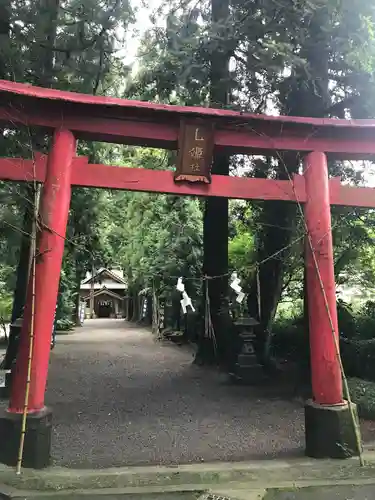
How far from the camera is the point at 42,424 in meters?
5.02

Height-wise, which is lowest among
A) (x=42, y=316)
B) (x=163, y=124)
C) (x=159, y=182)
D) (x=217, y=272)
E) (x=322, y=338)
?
(x=322, y=338)

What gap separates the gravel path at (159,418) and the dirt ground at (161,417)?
0.4 inches

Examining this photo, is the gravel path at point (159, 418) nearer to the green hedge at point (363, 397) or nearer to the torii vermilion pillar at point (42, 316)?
the torii vermilion pillar at point (42, 316)

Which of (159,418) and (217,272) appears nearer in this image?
(159,418)

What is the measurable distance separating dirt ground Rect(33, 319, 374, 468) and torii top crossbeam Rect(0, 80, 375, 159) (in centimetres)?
409

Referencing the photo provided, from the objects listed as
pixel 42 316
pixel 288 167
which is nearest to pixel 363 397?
pixel 288 167

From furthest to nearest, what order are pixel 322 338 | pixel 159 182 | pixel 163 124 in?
pixel 163 124, pixel 159 182, pixel 322 338

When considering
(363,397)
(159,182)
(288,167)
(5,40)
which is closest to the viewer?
(159,182)

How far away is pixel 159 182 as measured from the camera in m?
5.86

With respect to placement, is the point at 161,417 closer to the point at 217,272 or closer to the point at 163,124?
the point at 163,124

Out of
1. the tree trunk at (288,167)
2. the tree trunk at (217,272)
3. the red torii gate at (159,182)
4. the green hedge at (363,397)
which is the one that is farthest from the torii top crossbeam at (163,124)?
the tree trunk at (217,272)

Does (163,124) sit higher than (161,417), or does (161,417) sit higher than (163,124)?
(163,124)

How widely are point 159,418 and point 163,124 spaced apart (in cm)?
488

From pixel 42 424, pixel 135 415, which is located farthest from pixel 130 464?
pixel 135 415
